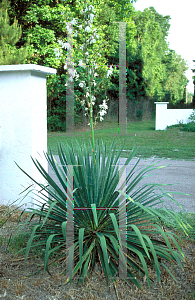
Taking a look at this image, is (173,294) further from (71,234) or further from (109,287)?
(71,234)

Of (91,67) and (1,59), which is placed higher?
(1,59)

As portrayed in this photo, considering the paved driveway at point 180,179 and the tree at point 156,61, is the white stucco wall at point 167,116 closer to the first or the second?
the tree at point 156,61

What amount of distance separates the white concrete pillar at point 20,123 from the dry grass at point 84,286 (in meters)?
1.47

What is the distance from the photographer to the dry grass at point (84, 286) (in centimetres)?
191

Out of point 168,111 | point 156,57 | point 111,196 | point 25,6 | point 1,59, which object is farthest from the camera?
point 156,57

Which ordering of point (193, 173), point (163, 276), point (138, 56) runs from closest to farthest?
point (163, 276), point (193, 173), point (138, 56)

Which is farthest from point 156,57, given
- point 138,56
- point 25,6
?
point 25,6

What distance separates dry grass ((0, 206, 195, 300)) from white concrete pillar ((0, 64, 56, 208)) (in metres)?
1.47

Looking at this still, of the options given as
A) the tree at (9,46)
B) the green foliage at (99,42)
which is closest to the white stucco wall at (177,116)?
the green foliage at (99,42)

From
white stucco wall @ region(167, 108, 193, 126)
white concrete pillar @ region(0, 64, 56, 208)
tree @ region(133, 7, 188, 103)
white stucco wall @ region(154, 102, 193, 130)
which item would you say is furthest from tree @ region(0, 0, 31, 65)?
white concrete pillar @ region(0, 64, 56, 208)

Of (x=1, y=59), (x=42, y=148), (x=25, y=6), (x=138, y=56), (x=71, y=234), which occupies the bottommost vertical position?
(x=71, y=234)

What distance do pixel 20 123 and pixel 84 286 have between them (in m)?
2.13

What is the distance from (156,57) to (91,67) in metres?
26.8

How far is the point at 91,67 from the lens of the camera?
2.96 m
